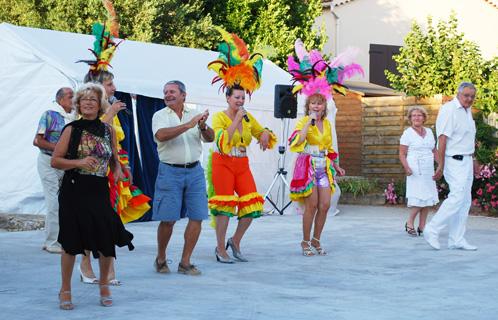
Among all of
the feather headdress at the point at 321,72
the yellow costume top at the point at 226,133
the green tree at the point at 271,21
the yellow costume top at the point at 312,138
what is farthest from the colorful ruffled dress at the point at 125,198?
the green tree at the point at 271,21

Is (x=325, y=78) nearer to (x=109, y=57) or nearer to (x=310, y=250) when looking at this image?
(x=310, y=250)

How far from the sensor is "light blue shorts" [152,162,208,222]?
25.8 feet

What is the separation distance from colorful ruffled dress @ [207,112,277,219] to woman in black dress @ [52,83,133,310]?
2.31 meters

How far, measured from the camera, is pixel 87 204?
6344mm

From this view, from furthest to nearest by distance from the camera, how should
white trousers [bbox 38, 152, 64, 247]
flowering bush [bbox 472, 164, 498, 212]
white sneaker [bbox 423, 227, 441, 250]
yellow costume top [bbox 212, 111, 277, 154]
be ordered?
flowering bush [bbox 472, 164, 498, 212], white sneaker [bbox 423, 227, 441, 250], white trousers [bbox 38, 152, 64, 247], yellow costume top [bbox 212, 111, 277, 154]

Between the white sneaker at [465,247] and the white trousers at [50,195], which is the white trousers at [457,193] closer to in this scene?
the white sneaker at [465,247]

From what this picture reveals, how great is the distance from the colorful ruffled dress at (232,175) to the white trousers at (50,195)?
1557 millimetres

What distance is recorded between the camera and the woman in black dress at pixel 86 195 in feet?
20.7

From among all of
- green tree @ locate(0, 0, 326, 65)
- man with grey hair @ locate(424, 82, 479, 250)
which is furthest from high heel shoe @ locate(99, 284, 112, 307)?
green tree @ locate(0, 0, 326, 65)

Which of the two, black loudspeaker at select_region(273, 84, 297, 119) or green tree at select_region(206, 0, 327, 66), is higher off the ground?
green tree at select_region(206, 0, 327, 66)

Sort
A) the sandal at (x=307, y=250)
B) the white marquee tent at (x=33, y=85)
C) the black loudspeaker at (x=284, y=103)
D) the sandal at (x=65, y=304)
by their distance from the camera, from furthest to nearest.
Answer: the black loudspeaker at (x=284, y=103), the white marquee tent at (x=33, y=85), the sandal at (x=307, y=250), the sandal at (x=65, y=304)

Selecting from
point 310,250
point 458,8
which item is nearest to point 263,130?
point 310,250

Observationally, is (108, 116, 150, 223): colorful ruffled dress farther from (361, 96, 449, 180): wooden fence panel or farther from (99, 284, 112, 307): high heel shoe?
(361, 96, 449, 180): wooden fence panel

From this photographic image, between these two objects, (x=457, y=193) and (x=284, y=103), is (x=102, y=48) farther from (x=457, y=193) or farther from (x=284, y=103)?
(x=284, y=103)
